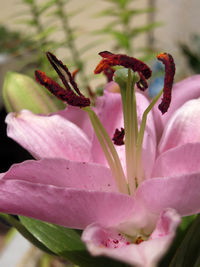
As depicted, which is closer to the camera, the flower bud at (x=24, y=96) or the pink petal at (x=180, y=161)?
the pink petal at (x=180, y=161)

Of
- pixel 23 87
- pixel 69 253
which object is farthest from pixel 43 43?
pixel 69 253

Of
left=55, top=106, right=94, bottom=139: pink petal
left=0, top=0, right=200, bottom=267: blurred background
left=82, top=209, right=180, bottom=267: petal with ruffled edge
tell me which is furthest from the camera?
left=0, top=0, right=200, bottom=267: blurred background

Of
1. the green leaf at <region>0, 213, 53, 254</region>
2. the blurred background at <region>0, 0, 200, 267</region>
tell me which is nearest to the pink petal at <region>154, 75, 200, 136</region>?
the green leaf at <region>0, 213, 53, 254</region>

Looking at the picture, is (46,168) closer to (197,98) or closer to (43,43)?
(197,98)

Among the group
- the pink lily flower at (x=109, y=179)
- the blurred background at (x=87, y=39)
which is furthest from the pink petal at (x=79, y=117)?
the blurred background at (x=87, y=39)

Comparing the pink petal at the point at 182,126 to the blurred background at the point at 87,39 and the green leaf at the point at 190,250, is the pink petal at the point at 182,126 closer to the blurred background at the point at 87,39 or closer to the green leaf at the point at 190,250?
the green leaf at the point at 190,250

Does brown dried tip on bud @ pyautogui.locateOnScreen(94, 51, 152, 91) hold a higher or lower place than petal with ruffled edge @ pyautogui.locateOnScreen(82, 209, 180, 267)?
higher

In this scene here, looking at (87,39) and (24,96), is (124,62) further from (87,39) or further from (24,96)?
(87,39)

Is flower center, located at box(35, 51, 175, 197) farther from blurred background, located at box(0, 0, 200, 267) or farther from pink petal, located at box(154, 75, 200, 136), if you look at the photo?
blurred background, located at box(0, 0, 200, 267)
